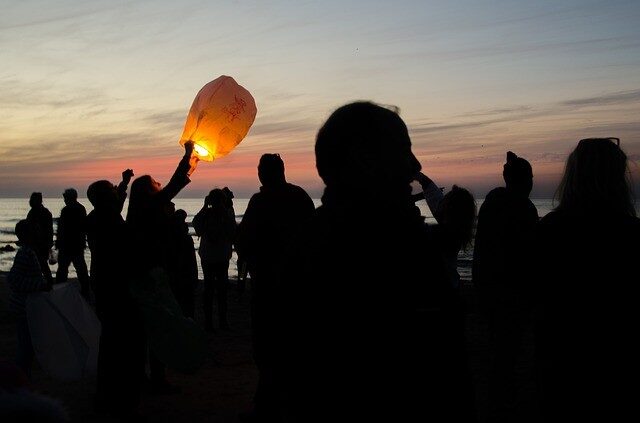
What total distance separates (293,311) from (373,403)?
1.09 ft

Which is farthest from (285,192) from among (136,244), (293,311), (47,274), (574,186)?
(47,274)

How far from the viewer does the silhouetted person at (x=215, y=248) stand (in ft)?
34.6

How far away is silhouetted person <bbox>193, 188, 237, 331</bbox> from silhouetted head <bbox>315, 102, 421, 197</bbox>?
28.5 ft

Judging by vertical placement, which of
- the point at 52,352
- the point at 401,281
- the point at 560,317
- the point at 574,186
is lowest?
the point at 52,352

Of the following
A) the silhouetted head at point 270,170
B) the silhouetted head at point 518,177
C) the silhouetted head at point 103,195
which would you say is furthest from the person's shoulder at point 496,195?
the silhouetted head at point 103,195

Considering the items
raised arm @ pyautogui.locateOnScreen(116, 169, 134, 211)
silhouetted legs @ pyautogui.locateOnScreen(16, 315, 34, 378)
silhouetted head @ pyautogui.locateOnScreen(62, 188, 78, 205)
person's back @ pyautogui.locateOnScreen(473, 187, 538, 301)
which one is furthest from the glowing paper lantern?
silhouetted head @ pyautogui.locateOnScreen(62, 188, 78, 205)

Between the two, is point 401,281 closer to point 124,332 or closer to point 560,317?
point 560,317

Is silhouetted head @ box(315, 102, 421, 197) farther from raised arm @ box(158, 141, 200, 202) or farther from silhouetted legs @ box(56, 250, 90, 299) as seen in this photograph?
silhouetted legs @ box(56, 250, 90, 299)

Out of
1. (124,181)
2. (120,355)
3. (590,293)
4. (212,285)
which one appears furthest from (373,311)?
(212,285)

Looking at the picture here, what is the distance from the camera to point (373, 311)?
1834 mm

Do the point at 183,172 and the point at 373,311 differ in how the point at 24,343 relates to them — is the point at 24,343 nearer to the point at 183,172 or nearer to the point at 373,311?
the point at 183,172

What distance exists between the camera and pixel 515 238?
4.99 meters

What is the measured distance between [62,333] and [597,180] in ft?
17.8

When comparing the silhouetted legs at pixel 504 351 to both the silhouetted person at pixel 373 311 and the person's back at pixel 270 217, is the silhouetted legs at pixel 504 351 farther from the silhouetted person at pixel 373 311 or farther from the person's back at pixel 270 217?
the silhouetted person at pixel 373 311
